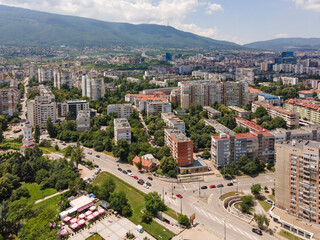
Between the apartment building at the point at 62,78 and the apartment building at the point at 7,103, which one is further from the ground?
the apartment building at the point at 62,78

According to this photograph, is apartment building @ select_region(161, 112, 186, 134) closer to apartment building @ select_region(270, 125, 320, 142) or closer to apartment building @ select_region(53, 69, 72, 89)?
apartment building @ select_region(270, 125, 320, 142)

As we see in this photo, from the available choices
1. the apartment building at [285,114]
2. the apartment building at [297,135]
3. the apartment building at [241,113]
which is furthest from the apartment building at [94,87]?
the apartment building at [297,135]

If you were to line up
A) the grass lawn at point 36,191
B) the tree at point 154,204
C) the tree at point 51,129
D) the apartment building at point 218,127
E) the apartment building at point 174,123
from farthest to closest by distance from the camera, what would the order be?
the tree at point 51,129 → the apartment building at point 174,123 → the apartment building at point 218,127 → the grass lawn at point 36,191 → the tree at point 154,204

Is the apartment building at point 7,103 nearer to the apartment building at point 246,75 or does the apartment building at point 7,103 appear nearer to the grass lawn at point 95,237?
the grass lawn at point 95,237

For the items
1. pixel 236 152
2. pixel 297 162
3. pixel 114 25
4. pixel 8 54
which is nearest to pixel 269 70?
pixel 236 152

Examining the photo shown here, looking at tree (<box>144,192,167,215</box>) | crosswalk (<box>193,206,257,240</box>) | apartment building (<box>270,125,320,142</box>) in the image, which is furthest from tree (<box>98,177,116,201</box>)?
apartment building (<box>270,125,320,142</box>)

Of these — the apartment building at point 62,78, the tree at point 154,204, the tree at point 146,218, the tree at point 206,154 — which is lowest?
the tree at point 146,218

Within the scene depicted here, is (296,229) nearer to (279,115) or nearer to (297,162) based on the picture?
(297,162)
